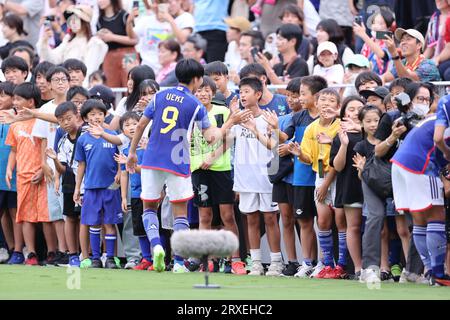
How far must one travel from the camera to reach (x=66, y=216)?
15641 mm

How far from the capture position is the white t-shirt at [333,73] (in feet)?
50.9

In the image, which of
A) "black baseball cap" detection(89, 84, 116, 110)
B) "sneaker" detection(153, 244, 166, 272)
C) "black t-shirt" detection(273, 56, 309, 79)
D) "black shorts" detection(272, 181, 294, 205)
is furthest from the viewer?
"black t-shirt" detection(273, 56, 309, 79)

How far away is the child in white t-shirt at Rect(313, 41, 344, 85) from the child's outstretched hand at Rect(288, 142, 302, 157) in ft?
7.41

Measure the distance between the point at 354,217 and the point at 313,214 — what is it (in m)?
0.84

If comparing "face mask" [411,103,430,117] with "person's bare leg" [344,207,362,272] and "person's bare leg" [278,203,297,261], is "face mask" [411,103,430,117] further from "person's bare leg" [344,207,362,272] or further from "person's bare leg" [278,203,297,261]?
"person's bare leg" [278,203,297,261]

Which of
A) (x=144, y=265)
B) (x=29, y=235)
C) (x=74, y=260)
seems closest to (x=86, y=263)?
(x=74, y=260)

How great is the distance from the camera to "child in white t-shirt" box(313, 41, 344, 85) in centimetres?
1564

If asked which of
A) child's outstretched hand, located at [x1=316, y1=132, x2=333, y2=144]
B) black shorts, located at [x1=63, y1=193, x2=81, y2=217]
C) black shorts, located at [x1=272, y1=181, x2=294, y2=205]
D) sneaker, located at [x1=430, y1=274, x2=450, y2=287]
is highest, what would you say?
child's outstretched hand, located at [x1=316, y1=132, x2=333, y2=144]

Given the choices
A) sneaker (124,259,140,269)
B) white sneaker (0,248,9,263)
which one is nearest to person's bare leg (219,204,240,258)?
sneaker (124,259,140,269)

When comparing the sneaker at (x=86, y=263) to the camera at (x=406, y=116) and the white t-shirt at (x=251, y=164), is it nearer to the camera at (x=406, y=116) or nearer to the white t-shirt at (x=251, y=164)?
the white t-shirt at (x=251, y=164)

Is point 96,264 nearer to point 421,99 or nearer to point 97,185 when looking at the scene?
point 97,185

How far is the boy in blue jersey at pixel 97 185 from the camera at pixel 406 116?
445 cm

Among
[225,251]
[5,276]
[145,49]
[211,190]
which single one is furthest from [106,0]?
[225,251]
